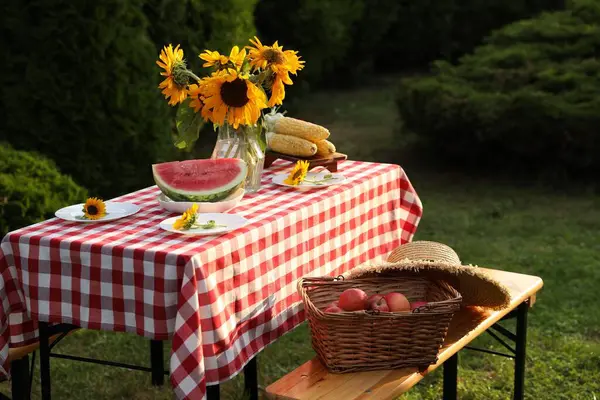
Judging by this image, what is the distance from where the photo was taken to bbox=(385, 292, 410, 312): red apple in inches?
145

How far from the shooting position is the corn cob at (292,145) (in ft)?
15.2

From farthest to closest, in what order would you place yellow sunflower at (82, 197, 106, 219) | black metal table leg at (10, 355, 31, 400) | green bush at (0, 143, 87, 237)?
green bush at (0, 143, 87, 237), black metal table leg at (10, 355, 31, 400), yellow sunflower at (82, 197, 106, 219)

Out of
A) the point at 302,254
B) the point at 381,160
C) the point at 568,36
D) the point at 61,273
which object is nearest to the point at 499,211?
the point at 381,160

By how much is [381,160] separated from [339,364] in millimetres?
6446

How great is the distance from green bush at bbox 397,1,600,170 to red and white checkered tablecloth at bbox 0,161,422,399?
16.6 ft

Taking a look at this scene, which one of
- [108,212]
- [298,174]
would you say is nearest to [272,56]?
[298,174]

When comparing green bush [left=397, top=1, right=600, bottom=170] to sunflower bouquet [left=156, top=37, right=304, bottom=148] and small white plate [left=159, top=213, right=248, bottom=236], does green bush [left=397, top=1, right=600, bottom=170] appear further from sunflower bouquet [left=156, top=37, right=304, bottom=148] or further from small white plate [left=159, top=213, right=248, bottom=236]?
small white plate [left=159, top=213, right=248, bottom=236]

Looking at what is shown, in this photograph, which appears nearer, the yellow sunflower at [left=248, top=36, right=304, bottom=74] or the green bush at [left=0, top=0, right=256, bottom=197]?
the yellow sunflower at [left=248, top=36, right=304, bottom=74]

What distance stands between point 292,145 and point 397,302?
120 centimetres

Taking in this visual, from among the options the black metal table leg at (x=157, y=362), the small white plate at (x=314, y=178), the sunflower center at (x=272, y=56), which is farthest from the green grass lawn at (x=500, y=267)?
the sunflower center at (x=272, y=56)

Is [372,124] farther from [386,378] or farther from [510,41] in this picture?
[386,378]

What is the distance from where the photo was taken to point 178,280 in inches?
134

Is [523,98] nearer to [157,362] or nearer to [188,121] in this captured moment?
[157,362]

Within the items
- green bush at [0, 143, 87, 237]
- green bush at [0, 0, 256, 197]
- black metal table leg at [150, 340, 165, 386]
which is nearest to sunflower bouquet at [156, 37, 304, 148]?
black metal table leg at [150, 340, 165, 386]
